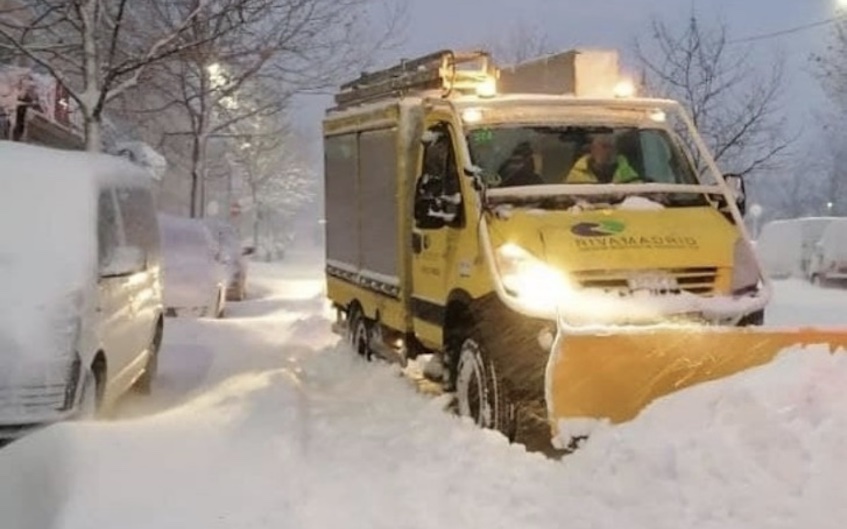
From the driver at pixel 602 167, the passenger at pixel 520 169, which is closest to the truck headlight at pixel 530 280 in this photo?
the passenger at pixel 520 169

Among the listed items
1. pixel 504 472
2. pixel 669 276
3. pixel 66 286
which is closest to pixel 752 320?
pixel 669 276

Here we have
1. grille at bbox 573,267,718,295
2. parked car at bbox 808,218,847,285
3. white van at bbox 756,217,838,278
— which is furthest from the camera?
white van at bbox 756,217,838,278

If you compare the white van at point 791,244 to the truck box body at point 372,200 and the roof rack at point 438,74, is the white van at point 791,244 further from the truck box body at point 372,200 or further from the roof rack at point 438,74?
the roof rack at point 438,74

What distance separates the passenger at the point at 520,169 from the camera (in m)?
9.17

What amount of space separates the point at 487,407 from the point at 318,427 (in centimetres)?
127

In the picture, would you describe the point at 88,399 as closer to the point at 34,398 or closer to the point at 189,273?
the point at 34,398

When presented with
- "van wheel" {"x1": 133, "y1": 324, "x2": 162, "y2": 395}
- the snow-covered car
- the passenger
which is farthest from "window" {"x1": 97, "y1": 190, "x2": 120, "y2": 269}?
the snow-covered car

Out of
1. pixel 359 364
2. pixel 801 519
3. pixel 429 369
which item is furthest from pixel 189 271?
pixel 801 519

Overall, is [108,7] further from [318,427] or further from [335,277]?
[318,427]

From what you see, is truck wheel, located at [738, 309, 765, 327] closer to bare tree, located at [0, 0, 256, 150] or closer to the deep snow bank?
the deep snow bank

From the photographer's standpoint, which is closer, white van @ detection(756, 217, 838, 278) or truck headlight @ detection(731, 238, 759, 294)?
truck headlight @ detection(731, 238, 759, 294)

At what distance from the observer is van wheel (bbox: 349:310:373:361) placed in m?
13.0

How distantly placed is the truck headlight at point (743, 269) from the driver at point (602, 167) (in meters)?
1.10

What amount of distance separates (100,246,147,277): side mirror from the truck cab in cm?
232
